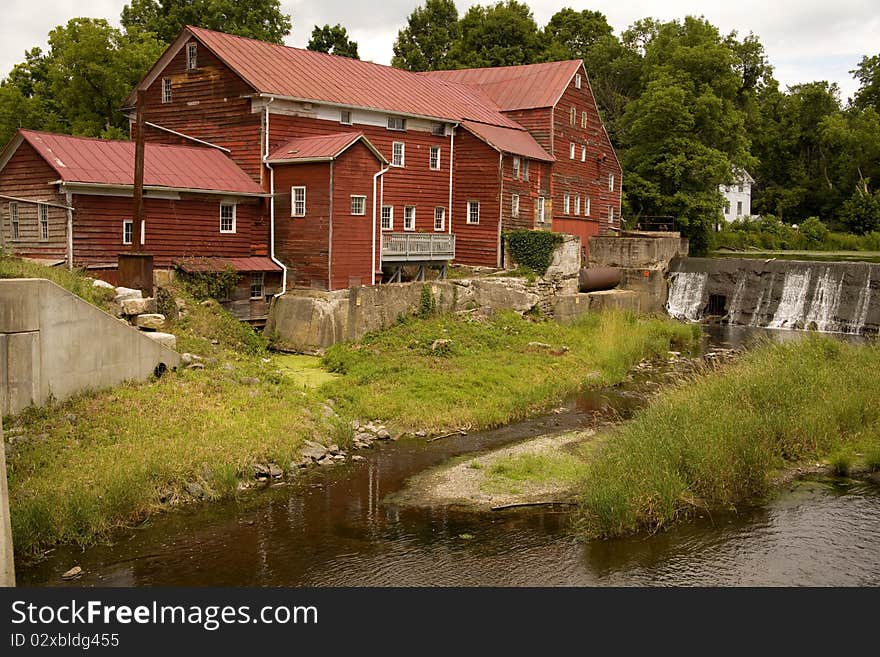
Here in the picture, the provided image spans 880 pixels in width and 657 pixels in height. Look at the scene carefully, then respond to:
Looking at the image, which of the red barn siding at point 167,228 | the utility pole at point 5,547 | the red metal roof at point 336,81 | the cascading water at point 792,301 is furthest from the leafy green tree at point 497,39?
the utility pole at point 5,547

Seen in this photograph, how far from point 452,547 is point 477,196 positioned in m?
26.1

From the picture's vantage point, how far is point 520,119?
4481cm

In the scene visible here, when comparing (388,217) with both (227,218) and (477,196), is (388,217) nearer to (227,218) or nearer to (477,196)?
(477,196)

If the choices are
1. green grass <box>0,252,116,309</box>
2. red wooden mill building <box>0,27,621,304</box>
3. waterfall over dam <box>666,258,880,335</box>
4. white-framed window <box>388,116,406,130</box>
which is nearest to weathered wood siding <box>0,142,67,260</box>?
red wooden mill building <box>0,27,621,304</box>

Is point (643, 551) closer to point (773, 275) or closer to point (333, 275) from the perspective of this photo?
point (333, 275)

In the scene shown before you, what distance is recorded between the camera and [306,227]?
1238 inches

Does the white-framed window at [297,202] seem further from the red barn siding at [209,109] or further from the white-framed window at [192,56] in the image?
the white-framed window at [192,56]

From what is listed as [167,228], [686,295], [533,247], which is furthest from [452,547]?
[686,295]

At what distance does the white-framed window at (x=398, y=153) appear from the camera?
1479 inches

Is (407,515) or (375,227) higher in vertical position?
(375,227)

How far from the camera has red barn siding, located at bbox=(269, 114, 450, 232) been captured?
120ft

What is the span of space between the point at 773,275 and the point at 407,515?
31.0m

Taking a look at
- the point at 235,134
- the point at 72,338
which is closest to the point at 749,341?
the point at 235,134

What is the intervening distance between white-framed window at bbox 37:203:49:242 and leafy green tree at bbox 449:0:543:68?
39535 mm
